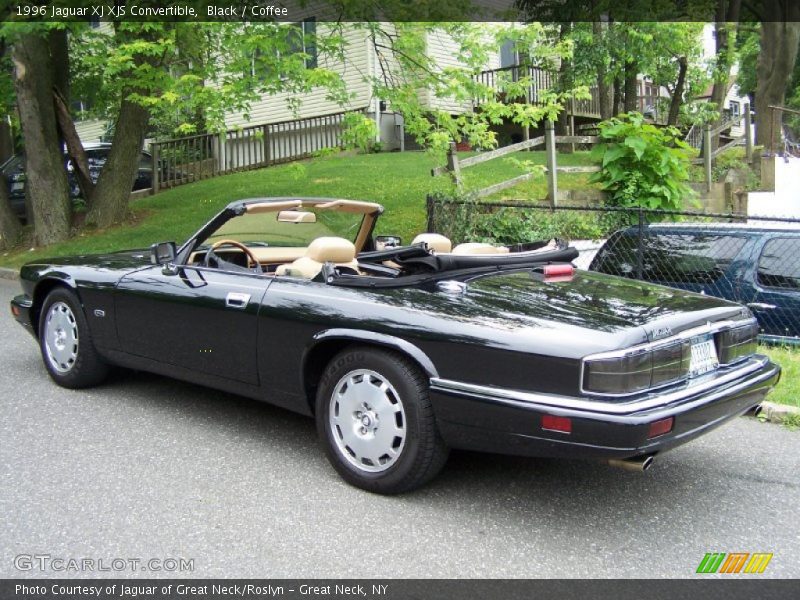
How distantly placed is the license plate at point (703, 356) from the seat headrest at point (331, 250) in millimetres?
1931

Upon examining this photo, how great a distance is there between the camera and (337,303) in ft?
12.9

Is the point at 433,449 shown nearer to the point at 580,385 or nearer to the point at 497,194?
the point at 580,385

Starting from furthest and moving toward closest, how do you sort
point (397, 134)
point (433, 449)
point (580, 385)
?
point (397, 134) → point (433, 449) → point (580, 385)

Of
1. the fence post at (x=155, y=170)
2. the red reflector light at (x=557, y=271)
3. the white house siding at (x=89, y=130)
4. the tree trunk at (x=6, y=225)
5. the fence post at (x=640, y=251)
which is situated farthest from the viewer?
the white house siding at (x=89, y=130)

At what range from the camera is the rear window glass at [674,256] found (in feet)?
21.9

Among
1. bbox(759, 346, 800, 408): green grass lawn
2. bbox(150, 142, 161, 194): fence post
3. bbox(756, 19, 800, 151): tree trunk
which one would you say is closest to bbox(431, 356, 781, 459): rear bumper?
bbox(759, 346, 800, 408): green grass lawn

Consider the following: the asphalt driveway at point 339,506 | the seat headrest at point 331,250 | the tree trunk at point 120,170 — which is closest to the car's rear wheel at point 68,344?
the asphalt driveway at point 339,506

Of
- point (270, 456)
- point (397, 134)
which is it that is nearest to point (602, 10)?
point (397, 134)

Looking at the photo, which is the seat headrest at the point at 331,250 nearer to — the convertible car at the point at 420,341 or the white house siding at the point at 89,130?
the convertible car at the point at 420,341

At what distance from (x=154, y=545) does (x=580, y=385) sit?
195 centimetres

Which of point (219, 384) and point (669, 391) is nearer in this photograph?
point (669, 391)

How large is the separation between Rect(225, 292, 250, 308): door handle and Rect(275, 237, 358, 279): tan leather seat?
26 centimetres
